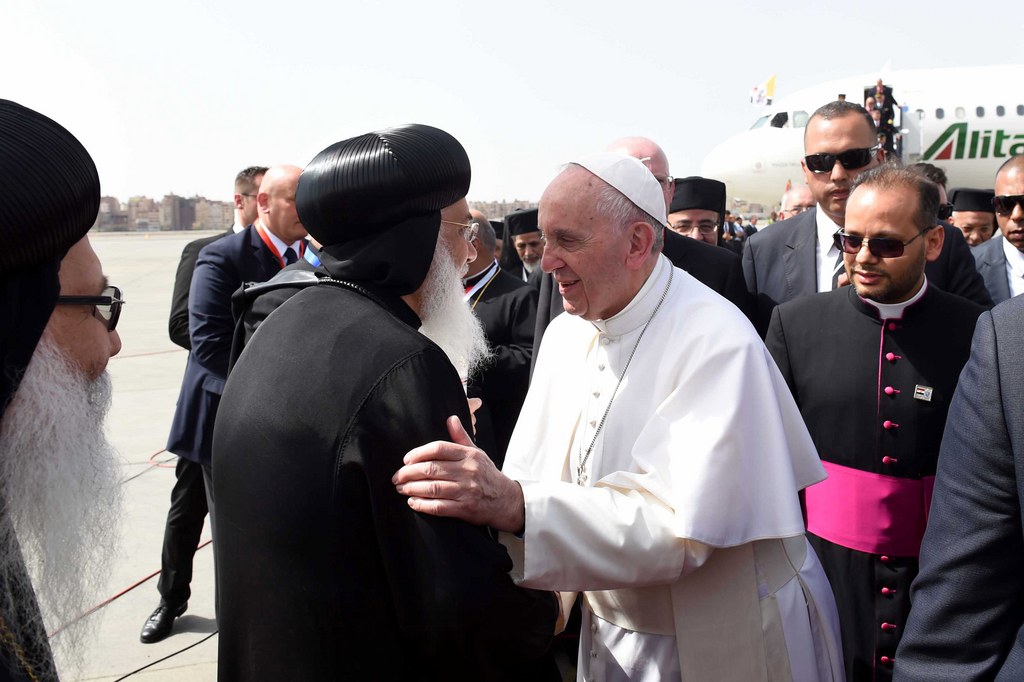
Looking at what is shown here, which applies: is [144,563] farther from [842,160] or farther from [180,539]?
[842,160]

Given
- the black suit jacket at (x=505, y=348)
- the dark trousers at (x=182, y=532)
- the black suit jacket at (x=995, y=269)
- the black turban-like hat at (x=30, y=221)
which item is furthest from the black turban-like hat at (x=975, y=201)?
the black turban-like hat at (x=30, y=221)

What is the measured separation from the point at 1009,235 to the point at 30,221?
4.91m

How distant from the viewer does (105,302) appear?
58.9 inches

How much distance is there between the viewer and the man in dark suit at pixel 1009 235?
456 centimetres

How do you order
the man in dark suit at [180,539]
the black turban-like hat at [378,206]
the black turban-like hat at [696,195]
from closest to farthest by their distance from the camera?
the black turban-like hat at [378,206] < the man in dark suit at [180,539] < the black turban-like hat at [696,195]

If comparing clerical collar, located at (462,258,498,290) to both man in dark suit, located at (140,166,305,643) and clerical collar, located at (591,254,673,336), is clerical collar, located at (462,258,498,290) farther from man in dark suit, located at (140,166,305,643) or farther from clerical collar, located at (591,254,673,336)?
clerical collar, located at (591,254,673,336)

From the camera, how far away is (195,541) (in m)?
4.41

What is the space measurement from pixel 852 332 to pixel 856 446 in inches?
16.2

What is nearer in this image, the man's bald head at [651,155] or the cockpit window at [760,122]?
the man's bald head at [651,155]

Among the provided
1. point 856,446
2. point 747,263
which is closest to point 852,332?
point 856,446

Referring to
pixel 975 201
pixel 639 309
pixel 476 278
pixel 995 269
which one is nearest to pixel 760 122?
pixel 975 201

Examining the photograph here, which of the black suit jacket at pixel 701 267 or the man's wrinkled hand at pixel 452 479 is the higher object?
the black suit jacket at pixel 701 267

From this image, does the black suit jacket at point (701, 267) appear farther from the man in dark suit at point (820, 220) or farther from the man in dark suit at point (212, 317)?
the man in dark suit at point (212, 317)

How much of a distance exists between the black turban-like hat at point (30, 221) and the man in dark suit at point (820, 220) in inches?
118
